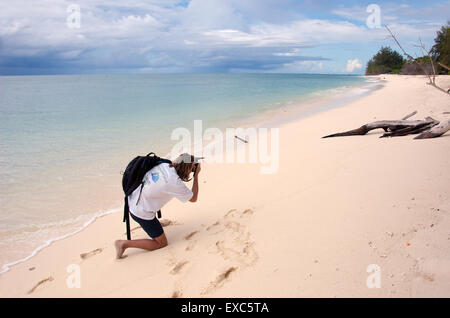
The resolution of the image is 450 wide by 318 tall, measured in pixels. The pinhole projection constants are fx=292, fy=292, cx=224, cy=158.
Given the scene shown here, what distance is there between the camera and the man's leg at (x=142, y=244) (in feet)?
11.1

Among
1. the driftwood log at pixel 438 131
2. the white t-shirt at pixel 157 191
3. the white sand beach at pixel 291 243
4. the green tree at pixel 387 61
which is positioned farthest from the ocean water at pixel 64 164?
the green tree at pixel 387 61

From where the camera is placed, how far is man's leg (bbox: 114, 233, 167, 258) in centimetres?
340

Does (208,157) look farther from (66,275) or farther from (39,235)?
(66,275)

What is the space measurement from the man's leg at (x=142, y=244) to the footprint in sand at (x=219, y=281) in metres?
1.12

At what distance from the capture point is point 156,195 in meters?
3.34

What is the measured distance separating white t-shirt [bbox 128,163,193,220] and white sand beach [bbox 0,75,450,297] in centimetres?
54

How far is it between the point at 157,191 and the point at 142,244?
2.29 feet

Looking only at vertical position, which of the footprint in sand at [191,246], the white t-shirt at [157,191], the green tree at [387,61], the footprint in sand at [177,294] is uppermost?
the green tree at [387,61]

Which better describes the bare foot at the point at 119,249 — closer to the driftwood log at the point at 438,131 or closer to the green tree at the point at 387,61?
the driftwood log at the point at 438,131

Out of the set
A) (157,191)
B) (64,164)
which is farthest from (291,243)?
(64,164)

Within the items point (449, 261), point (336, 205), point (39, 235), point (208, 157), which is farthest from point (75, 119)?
point (449, 261)

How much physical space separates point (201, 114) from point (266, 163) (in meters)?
10.4

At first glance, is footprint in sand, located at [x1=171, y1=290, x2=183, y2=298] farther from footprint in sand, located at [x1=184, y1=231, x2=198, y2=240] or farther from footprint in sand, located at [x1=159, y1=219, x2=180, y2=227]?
footprint in sand, located at [x1=159, y1=219, x2=180, y2=227]

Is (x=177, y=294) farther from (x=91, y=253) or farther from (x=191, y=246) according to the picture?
(x=91, y=253)
